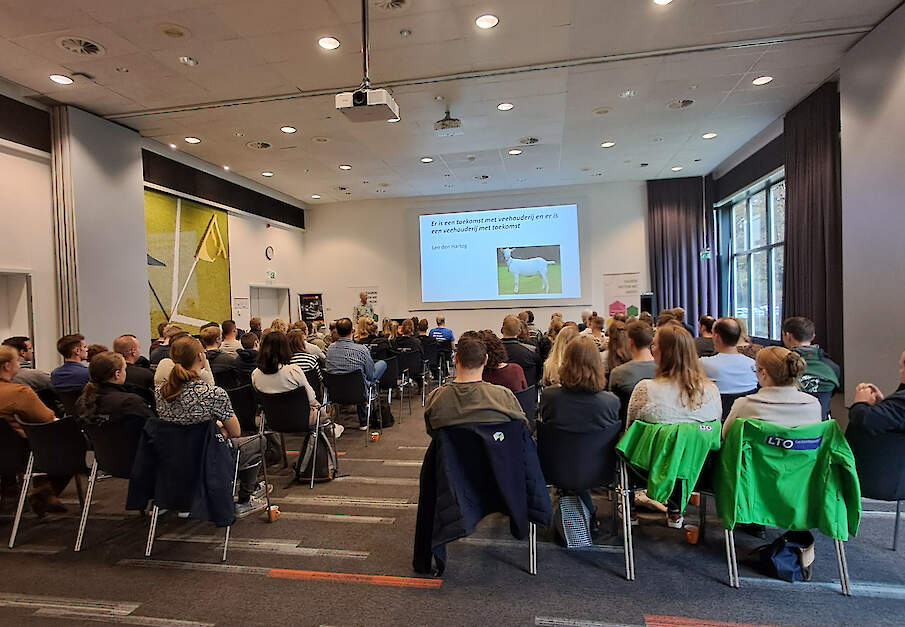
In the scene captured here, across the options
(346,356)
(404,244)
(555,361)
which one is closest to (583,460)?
(555,361)

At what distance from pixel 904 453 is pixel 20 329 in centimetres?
819

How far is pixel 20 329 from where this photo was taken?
6.05m

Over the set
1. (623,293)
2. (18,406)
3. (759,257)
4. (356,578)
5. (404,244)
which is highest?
(404,244)

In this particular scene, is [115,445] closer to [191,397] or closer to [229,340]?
[191,397]

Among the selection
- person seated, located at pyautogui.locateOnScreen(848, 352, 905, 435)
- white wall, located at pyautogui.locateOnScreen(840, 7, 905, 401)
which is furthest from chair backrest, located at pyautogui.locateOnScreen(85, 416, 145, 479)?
white wall, located at pyautogui.locateOnScreen(840, 7, 905, 401)

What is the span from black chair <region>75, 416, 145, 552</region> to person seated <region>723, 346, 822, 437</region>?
11.2 feet

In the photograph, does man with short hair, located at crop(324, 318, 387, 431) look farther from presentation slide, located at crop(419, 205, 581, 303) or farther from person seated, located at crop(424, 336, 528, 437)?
presentation slide, located at crop(419, 205, 581, 303)

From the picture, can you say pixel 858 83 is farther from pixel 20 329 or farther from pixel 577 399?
pixel 20 329

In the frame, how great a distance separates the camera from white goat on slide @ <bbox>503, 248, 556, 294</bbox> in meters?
12.1

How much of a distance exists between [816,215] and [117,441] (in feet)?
26.5

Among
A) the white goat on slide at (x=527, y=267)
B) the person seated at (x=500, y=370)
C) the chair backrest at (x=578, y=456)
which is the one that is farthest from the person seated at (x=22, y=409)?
the white goat on slide at (x=527, y=267)

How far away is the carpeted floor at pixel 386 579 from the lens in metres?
2.34

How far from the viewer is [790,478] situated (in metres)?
2.41

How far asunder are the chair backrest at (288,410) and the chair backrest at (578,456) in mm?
1952
